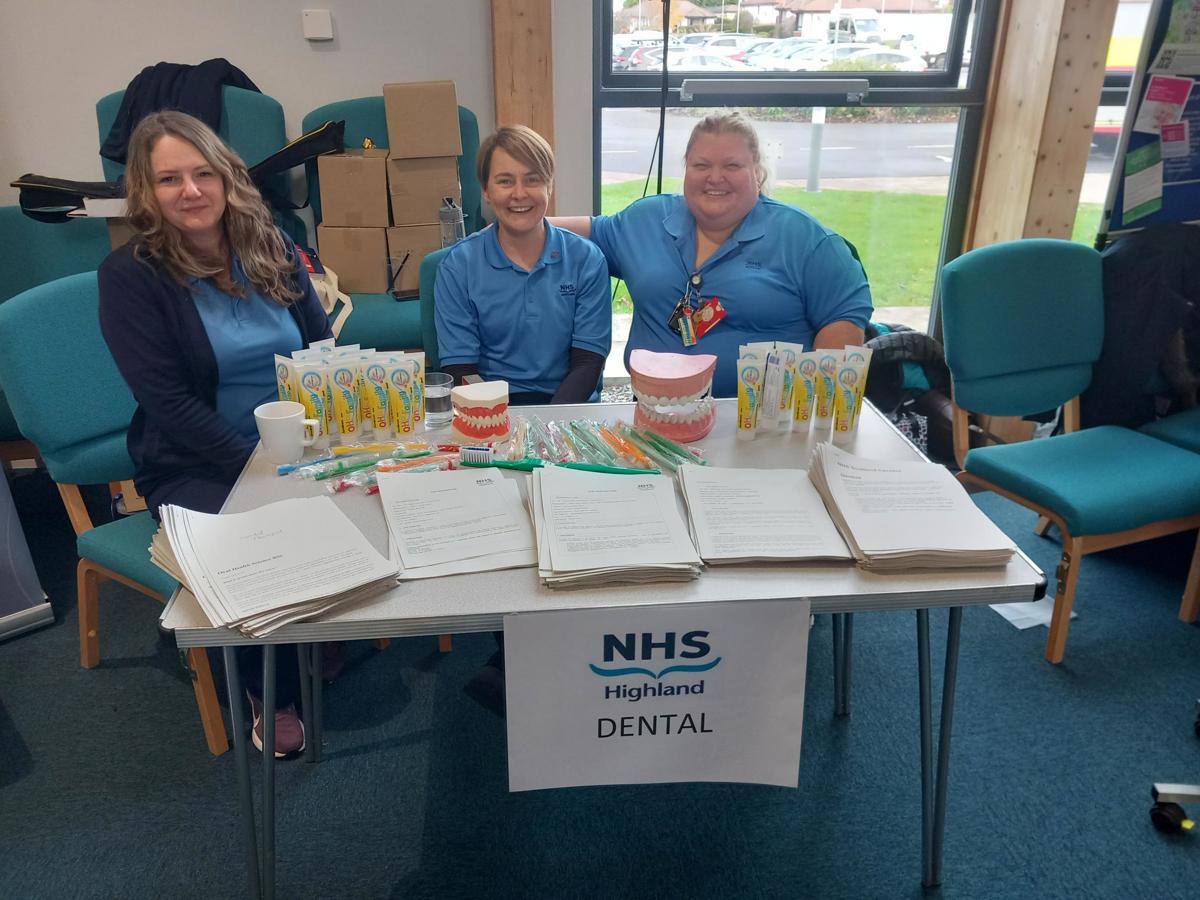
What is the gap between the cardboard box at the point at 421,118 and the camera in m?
2.91

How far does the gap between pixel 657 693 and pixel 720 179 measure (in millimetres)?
1309

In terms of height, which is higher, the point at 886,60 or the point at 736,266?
the point at 886,60

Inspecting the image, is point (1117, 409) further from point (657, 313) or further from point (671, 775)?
point (671, 775)

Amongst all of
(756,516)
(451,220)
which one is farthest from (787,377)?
(451,220)

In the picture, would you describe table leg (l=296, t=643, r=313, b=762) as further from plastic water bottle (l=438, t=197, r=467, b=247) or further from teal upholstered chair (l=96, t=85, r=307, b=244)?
teal upholstered chair (l=96, t=85, r=307, b=244)

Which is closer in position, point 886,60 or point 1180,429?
point 1180,429

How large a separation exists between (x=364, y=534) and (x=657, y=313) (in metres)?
1.15

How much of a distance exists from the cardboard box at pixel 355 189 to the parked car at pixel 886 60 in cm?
191

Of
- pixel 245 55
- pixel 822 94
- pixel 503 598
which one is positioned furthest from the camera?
pixel 822 94

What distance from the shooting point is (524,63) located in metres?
3.08

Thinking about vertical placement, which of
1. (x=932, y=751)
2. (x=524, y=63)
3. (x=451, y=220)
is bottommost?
(x=932, y=751)

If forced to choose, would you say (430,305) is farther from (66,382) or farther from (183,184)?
(66,382)

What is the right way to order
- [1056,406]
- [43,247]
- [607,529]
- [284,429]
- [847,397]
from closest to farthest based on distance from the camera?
1. [607,529]
2. [284,429]
3. [847,397]
4. [1056,406]
5. [43,247]

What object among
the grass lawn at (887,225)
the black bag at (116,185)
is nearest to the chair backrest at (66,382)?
the black bag at (116,185)
